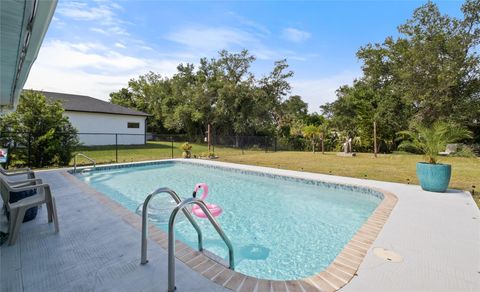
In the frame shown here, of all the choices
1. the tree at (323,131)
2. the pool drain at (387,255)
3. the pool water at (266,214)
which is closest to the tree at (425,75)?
the tree at (323,131)

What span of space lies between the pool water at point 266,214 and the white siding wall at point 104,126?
35.3 feet

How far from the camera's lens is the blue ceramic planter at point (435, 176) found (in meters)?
5.57

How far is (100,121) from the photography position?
19.1 meters

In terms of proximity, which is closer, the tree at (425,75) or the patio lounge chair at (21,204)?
the patio lounge chair at (21,204)

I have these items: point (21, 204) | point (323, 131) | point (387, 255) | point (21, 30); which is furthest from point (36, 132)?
point (323, 131)

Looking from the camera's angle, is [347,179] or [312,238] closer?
[312,238]

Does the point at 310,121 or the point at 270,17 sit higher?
the point at 270,17

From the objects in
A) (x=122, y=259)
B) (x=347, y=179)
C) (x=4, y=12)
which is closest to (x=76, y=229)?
(x=122, y=259)

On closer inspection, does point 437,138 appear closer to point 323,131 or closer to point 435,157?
point 435,157

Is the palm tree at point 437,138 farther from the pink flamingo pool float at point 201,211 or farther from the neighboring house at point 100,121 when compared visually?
the neighboring house at point 100,121

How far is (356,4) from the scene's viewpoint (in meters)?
11.0

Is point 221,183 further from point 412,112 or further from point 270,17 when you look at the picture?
point 412,112

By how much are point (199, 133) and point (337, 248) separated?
24940mm

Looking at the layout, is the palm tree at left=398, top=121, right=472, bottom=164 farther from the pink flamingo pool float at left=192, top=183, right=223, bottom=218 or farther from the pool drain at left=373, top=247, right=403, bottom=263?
the pink flamingo pool float at left=192, top=183, right=223, bottom=218
